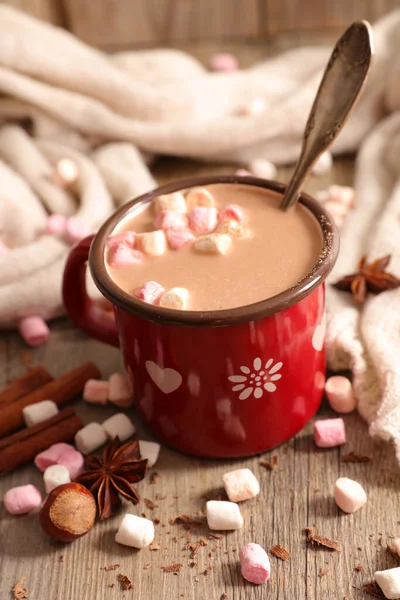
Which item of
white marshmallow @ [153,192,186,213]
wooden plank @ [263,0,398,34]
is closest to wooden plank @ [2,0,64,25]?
wooden plank @ [263,0,398,34]

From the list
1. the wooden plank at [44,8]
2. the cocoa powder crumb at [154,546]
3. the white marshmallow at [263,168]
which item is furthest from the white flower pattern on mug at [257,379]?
the wooden plank at [44,8]

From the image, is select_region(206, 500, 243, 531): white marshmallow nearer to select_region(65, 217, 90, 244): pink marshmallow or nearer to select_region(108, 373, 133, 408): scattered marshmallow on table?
select_region(108, 373, 133, 408): scattered marshmallow on table

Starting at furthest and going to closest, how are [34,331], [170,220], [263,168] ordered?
[263,168], [34,331], [170,220]

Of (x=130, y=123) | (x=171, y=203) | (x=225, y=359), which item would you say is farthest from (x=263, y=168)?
(x=225, y=359)

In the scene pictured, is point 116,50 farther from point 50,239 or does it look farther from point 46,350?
point 46,350

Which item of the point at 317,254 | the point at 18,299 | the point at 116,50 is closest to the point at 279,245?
the point at 317,254

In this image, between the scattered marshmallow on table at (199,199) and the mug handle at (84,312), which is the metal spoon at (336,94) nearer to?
the scattered marshmallow on table at (199,199)

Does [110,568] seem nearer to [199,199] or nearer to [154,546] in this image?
[154,546]
